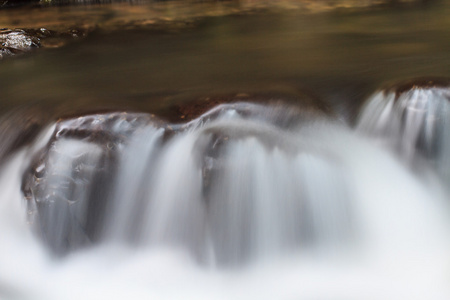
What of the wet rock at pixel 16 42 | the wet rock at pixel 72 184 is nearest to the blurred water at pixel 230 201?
the wet rock at pixel 72 184

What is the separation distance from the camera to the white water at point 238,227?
108 inches

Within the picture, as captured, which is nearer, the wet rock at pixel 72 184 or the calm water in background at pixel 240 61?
the wet rock at pixel 72 184

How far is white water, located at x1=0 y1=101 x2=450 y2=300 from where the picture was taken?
2.74m

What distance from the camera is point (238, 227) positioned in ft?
9.25

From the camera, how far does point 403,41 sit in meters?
4.67

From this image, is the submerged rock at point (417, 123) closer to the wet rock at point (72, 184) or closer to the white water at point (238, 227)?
the white water at point (238, 227)

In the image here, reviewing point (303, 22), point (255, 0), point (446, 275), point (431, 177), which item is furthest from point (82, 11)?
point (446, 275)

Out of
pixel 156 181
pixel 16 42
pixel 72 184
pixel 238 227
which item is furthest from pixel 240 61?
pixel 16 42

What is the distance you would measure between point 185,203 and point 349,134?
1.24 m

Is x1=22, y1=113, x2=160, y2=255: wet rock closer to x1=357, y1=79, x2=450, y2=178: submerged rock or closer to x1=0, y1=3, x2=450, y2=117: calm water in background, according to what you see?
x1=0, y1=3, x2=450, y2=117: calm water in background

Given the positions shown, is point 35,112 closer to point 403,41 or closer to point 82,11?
point 403,41

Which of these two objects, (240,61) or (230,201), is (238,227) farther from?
(240,61)

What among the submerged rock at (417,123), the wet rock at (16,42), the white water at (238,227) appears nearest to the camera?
the white water at (238,227)

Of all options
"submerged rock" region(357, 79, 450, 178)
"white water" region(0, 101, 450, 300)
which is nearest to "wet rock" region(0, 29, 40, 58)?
"white water" region(0, 101, 450, 300)
